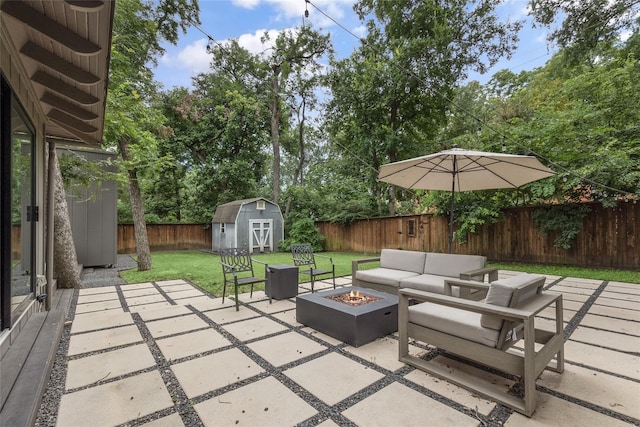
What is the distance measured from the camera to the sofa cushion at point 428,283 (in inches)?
148

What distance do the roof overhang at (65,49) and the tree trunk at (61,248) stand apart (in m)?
2.86

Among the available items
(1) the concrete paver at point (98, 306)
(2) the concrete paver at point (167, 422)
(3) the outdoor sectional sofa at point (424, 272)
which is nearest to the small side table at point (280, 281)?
(3) the outdoor sectional sofa at point (424, 272)

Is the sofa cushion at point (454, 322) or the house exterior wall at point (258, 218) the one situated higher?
the house exterior wall at point (258, 218)

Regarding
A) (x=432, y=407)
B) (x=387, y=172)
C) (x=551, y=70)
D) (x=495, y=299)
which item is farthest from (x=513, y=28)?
(x=432, y=407)

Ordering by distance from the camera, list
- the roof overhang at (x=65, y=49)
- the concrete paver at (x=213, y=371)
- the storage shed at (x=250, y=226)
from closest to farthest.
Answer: the roof overhang at (x=65, y=49) < the concrete paver at (x=213, y=371) < the storage shed at (x=250, y=226)

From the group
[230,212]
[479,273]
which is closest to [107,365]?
[479,273]

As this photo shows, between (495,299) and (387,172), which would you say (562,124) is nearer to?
(387,172)

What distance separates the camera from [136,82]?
866 cm

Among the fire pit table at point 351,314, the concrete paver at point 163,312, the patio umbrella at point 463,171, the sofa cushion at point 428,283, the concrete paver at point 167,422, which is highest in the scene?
the patio umbrella at point 463,171

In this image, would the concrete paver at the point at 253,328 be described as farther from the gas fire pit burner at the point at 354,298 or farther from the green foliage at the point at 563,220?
the green foliage at the point at 563,220

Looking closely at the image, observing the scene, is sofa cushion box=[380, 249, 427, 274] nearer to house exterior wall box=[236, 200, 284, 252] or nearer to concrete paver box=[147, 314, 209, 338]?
concrete paver box=[147, 314, 209, 338]

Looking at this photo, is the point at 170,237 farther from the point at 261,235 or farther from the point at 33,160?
the point at 33,160

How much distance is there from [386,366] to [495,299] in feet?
3.46

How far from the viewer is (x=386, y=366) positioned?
248cm
